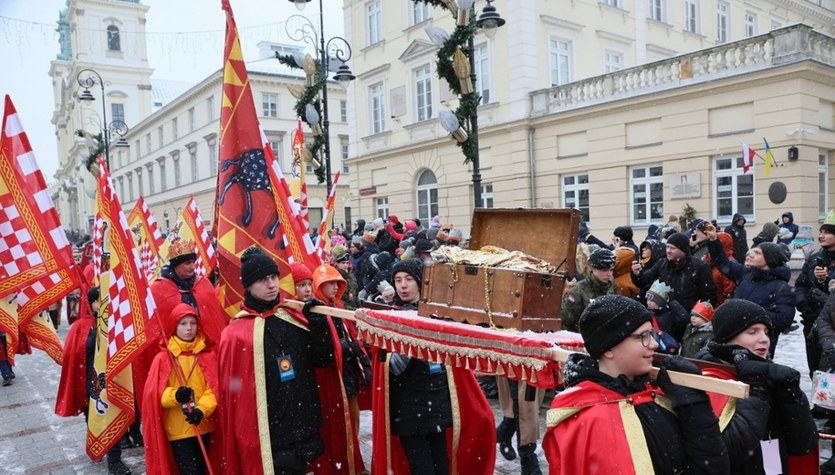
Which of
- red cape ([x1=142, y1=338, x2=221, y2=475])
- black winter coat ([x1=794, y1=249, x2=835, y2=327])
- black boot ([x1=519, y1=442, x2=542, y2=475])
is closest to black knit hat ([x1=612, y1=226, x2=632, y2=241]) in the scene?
black winter coat ([x1=794, y1=249, x2=835, y2=327])

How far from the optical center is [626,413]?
2.11m

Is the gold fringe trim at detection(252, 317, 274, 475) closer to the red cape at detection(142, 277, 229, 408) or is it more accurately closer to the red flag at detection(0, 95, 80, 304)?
the red cape at detection(142, 277, 229, 408)

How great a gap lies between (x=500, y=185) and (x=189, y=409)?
17.7 m

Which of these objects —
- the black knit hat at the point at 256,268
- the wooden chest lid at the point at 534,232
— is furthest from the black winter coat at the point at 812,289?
the black knit hat at the point at 256,268

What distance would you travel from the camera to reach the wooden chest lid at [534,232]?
3.22m

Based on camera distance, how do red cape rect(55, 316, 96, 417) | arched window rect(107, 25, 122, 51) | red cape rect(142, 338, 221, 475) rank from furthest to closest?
arched window rect(107, 25, 122, 51), red cape rect(55, 316, 96, 417), red cape rect(142, 338, 221, 475)

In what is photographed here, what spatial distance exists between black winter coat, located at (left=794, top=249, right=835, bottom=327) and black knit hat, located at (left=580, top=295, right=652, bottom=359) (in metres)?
4.32

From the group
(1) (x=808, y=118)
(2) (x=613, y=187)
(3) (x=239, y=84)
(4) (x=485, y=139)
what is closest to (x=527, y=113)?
(4) (x=485, y=139)

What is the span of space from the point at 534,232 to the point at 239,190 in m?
2.22

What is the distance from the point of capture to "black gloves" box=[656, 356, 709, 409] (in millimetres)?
2078

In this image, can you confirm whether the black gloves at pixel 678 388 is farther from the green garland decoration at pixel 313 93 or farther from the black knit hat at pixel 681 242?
the green garland decoration at pixel 313 93

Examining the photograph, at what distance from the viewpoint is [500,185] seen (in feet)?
68.7

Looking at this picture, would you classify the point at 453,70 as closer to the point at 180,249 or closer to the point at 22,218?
the point at 180,249

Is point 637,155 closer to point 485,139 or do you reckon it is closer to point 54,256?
point 485,139
